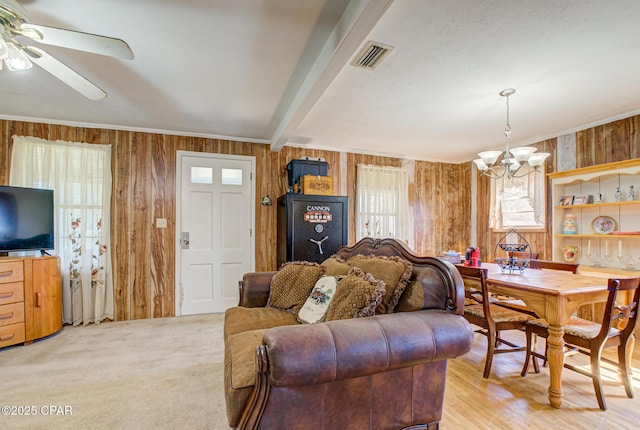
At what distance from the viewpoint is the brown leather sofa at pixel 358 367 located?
1131 millimetres

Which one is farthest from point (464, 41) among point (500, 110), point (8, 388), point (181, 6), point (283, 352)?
point (8, 388)

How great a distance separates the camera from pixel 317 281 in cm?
215

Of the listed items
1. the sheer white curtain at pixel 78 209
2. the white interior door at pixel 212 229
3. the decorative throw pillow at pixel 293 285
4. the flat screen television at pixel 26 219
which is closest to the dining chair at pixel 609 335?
the decorative throw pillow at pixel 293 285

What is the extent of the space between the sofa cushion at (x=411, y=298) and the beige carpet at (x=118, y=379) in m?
1.23

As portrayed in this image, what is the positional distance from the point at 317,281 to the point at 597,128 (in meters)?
3.77

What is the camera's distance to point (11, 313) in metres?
2.77

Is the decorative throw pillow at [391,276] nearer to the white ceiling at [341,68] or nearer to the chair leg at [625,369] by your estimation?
the white ceiling at [341,68]

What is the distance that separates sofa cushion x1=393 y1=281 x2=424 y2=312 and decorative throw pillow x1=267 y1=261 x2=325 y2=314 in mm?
755

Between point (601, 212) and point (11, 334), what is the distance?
249 inches

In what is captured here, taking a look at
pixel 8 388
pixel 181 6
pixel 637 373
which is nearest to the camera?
pixel 181 6

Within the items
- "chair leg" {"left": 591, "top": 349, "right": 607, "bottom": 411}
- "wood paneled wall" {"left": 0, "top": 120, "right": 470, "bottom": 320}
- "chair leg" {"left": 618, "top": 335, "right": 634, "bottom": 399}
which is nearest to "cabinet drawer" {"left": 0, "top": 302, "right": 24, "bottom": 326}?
"wood paneled wall" {"left": 0, "top": 120, "right": 470, "bottom": 320}

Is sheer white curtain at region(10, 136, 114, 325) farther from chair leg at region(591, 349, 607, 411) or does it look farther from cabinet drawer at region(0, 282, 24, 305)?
chair leg at region(591, 349, 607, 411)

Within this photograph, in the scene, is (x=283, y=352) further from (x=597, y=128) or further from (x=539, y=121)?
(x=597, y=128)

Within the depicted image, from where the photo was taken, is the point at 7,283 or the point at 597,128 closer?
the point at 7,283
